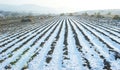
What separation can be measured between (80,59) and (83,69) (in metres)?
1.49

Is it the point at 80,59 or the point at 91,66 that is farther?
the point at 80,59

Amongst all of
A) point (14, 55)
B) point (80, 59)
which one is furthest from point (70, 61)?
point (14, 55)

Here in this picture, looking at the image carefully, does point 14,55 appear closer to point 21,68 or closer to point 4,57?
point 4,57

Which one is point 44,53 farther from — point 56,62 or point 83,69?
point 83,69

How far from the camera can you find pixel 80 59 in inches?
391

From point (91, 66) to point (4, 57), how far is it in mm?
4906

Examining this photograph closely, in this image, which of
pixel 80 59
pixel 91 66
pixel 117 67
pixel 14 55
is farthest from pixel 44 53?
pixel 117 67

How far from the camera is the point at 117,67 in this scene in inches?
336

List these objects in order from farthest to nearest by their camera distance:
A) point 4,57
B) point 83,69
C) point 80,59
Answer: point 4,57, point 80,59, point 83,69

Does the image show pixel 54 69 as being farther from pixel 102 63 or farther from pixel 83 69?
pixel 102 63

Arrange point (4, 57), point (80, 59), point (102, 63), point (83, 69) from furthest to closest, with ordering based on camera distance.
→ 1. point (4, 57)
2. point (80, 59)
3. point (102, 63)
4. point (83, 69)

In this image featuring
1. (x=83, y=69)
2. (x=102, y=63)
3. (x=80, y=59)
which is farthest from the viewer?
(x=80, y=59)

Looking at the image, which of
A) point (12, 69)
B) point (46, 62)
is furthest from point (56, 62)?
point (12, 69)

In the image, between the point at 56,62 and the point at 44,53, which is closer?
the point at 56,62
